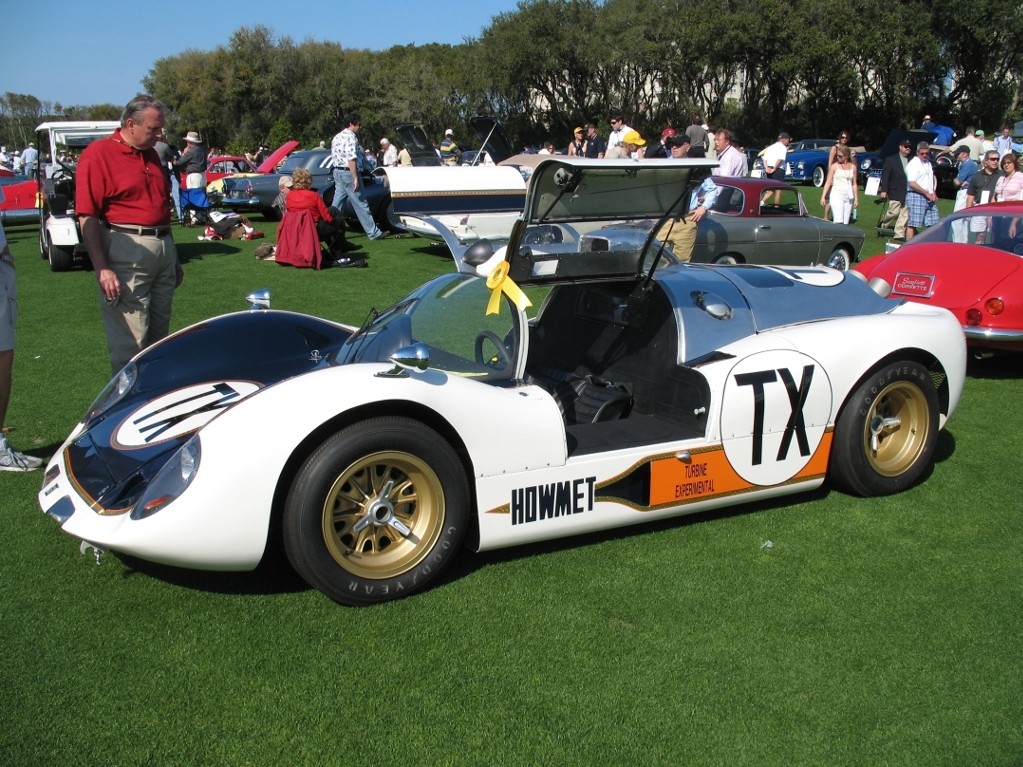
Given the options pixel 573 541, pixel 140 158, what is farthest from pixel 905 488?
pixel 140 158

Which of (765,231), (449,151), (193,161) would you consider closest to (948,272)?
(765,231)

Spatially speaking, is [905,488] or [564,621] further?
[905,488]

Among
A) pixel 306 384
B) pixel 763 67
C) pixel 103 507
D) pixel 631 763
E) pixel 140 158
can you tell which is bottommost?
pixel 631 763

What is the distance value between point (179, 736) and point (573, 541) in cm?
189

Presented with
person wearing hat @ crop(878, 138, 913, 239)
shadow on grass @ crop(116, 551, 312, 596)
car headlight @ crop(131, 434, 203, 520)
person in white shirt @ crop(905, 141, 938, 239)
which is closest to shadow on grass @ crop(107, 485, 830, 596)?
shadow on grass @ crop(116, 551, 312, 596)

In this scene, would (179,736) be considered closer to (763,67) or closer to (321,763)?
(321,763)

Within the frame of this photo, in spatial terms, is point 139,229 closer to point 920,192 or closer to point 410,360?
point 410,360

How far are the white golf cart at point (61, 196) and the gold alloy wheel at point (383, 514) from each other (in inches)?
366

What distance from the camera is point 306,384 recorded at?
315 centimetres

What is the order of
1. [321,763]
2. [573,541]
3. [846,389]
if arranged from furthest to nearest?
1. [846,389]
2. [573,541]
3. [321,763]

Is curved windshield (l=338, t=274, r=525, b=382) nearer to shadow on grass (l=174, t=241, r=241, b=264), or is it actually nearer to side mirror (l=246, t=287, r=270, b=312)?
side mirror (l=246, t=287, r=270, b=312)

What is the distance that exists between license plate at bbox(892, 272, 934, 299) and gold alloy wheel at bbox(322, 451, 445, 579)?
17.8ft

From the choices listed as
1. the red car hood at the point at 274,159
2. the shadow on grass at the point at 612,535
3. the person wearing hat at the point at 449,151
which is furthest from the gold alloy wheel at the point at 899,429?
the red car hood at the point at 274,159

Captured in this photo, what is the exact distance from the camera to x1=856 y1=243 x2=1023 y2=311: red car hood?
271 inches
